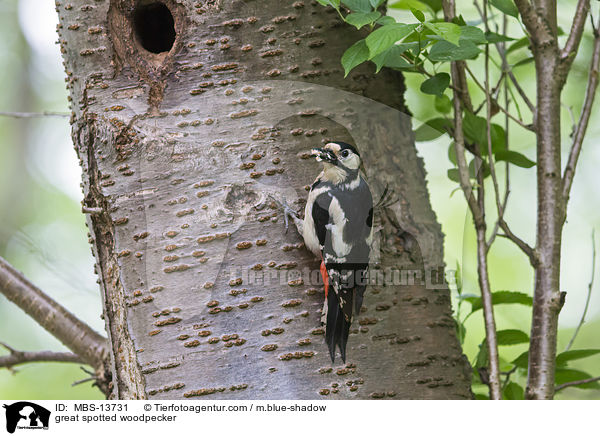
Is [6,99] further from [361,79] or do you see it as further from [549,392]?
[549,392]

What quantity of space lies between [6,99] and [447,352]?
253cm

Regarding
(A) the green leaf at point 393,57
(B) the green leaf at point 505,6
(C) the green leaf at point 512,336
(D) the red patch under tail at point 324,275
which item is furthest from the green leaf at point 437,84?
(C) the green leaf at point 512,336

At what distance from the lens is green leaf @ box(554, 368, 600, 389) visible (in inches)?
47.6

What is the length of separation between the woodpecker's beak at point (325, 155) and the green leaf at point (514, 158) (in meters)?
0.46

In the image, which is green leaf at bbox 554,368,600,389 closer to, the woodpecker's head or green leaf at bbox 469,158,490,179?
green leaf at bbox 469,158,490,179

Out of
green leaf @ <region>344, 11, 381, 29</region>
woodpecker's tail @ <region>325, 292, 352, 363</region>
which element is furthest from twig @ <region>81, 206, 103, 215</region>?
green leaf @ <region>344, 11, 381, 29</region>

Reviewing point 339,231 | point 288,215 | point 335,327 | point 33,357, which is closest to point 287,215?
point 288,215

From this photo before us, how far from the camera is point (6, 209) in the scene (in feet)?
8.33

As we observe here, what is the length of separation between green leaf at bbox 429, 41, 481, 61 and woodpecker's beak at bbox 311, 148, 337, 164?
0.86ft
